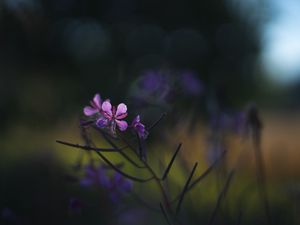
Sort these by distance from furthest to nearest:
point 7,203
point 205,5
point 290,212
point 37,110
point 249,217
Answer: point 205,5 < point 37,110 < point 249,217 < point 7,203 < point 290,212

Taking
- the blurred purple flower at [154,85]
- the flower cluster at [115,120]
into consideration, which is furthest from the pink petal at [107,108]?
the blurred purple flower at [154,85]

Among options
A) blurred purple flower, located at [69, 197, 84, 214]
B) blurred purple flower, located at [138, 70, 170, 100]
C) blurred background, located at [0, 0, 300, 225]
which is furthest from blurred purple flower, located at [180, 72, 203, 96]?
blurred background, located at [0, 0, 300, 225]

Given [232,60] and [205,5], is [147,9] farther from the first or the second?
[232,60]

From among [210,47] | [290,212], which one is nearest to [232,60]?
[210,47]

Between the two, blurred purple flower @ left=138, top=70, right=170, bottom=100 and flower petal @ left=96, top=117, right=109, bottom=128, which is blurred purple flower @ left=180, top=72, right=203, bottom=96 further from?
flower petal @ left=96, top=117, right=109, bottom=128

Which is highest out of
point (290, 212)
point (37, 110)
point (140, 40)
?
point (140, 40)

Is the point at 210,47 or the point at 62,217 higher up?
the point at 210,47

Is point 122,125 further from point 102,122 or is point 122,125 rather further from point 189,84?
point 189,84

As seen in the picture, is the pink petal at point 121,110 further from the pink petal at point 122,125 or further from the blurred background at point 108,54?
the blurred background at point 108,54

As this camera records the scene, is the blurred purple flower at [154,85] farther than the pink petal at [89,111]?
Yes
